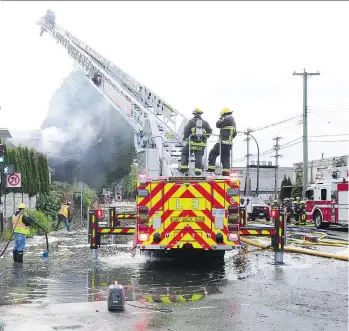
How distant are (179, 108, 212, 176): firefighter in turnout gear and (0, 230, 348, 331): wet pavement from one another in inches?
83.3

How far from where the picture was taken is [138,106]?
21.1 m

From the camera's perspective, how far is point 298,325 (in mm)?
5957

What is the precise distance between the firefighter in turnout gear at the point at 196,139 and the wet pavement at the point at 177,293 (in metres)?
2.12

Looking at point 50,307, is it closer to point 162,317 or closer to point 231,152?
point 162,317

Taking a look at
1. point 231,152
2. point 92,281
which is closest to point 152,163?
point 231,152

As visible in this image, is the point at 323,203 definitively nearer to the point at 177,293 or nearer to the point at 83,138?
the point at 177,293

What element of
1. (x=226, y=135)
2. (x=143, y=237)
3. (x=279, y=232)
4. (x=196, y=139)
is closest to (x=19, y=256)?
(x=143, y=237)

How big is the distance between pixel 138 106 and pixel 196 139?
10.7 meters

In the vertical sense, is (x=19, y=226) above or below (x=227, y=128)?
below

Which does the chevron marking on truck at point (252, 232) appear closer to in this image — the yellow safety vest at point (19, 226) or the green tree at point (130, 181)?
the yellow safety vest at point (19, 226)

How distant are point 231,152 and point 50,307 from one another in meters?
5.31

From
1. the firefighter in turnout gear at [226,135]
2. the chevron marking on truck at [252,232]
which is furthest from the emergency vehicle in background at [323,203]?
the firefighter in turnout gear at [226,135]

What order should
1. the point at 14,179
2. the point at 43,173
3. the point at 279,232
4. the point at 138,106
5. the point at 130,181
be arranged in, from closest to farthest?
the point at 279,232, the point at 14,179, the point at 138,106, the point at 43,173, the point at 130,181

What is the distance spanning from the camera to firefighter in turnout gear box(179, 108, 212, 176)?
10641 mm
